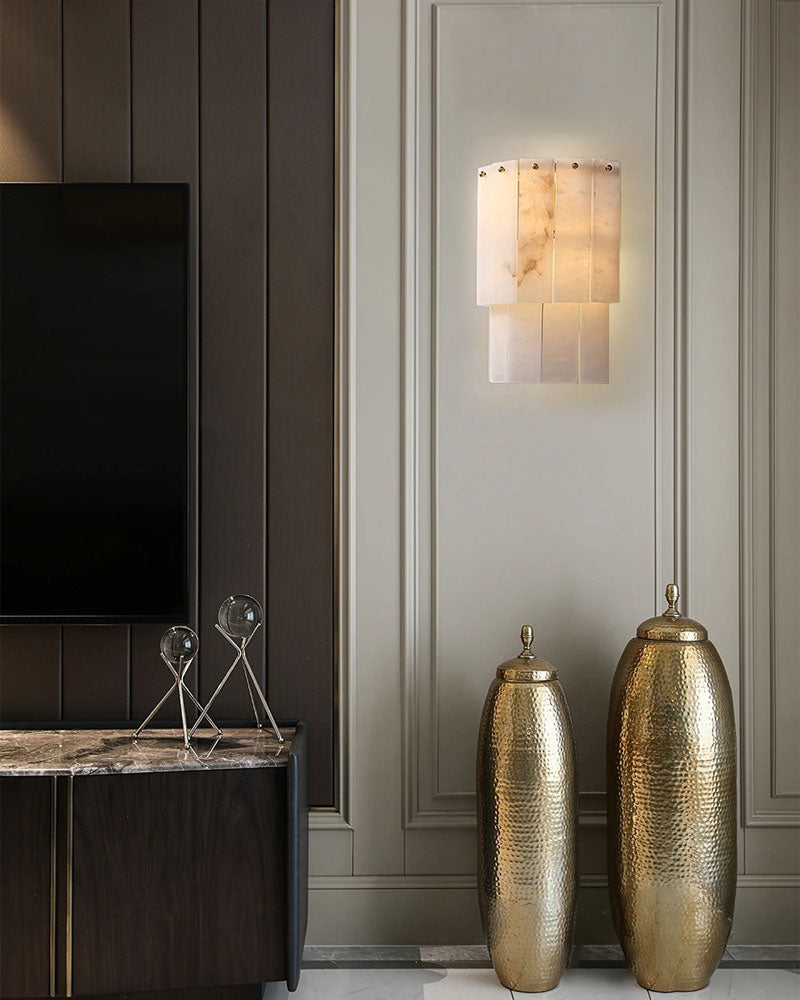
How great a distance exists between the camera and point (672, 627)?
2.22 meters

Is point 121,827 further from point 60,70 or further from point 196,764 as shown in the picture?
point 60,70

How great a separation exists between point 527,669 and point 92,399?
117 cm

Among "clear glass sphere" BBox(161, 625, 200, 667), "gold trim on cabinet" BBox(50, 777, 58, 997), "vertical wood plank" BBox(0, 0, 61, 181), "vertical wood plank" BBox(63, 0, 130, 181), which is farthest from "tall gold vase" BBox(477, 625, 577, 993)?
"vertical wood plank" BBox(0, 0, 61, 181)

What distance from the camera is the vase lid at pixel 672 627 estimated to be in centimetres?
221

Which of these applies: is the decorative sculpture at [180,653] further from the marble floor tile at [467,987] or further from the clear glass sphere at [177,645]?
the marble floor tile at [467,987]

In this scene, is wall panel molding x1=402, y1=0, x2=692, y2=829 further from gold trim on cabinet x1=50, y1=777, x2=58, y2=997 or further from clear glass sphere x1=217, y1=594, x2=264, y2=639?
gold trim on cabinet x1=50, y1=777, x2=58, y2=997

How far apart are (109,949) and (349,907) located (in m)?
0.64

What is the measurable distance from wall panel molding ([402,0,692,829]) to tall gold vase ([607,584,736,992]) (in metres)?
0.28

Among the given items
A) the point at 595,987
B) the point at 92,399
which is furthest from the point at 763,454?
the point at 92,399

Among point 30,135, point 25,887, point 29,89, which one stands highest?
point 29,89

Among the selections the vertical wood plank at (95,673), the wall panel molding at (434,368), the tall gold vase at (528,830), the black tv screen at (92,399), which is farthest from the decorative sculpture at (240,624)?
the tall gold vase at (528,830)

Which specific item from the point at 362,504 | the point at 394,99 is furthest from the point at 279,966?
the point at 394,99

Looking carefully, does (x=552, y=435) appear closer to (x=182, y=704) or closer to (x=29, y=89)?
(x=182, y=704)

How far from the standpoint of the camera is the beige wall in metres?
2.46
